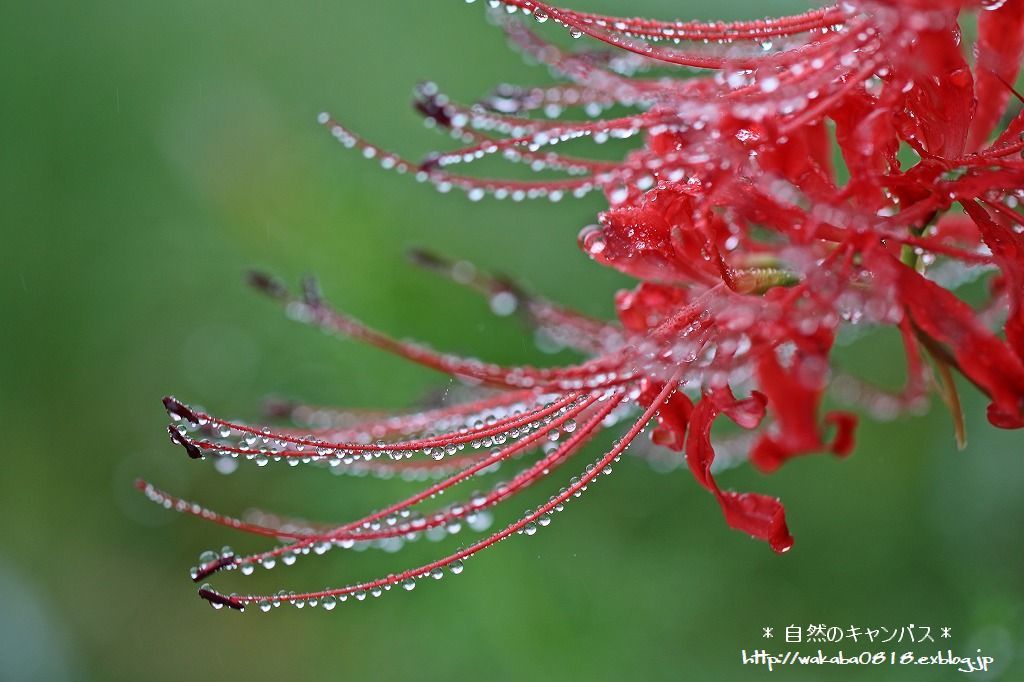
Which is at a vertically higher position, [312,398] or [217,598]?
[312,398]

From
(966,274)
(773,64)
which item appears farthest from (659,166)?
(966,274)

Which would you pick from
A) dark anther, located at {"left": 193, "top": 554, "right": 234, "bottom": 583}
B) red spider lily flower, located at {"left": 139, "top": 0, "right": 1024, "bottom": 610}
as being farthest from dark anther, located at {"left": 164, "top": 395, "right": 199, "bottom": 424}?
dark anther, located at {"left": 193, "top": 554, "right": 234, "bottom": 583}

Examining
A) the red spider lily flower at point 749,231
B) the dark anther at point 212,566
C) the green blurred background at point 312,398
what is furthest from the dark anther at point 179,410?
the green blurred background at point 312,398

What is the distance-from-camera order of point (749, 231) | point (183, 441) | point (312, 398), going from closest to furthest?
point (183, 441) → point (749, 231) → point (312, 398)

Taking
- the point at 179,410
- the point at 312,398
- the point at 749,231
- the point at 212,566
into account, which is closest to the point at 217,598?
the point at 212,566

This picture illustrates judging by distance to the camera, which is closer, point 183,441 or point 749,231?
point 183,441

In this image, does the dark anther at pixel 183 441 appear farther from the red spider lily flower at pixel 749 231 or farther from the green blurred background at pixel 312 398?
the green blurred background at pixel 312 398

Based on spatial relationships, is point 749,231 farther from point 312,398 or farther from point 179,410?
point 312,398
